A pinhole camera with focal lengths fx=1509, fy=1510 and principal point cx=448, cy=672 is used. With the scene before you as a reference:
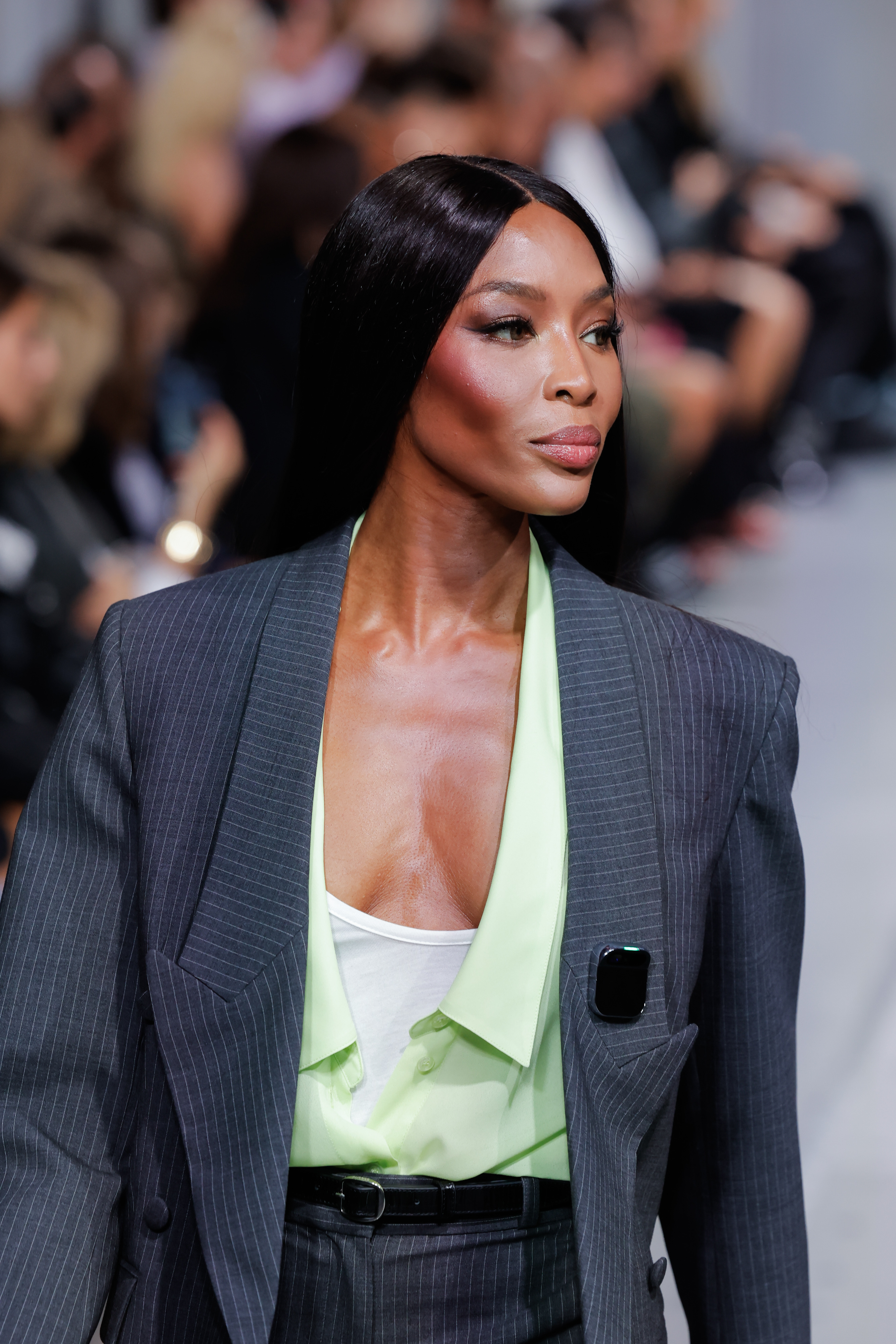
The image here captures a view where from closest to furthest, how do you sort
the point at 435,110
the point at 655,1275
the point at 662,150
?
the point at 655,1275
the point at 435,110
the point at 662,150

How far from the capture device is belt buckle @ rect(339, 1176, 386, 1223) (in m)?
1.16

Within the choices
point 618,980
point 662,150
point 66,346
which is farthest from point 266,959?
point 662,150

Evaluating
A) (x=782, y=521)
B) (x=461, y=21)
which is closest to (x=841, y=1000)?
(x=782, y=521)

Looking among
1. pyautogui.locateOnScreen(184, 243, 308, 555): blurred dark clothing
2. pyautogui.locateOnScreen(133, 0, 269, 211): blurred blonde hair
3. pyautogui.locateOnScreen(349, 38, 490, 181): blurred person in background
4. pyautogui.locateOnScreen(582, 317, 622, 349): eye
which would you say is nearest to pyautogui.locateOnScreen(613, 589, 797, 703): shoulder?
pyautogui.locateOnScreen(582, 317, 622, 349): eye

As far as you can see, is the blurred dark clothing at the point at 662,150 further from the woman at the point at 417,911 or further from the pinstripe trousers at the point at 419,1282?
the pinstripe trousers at the point at 419,1282

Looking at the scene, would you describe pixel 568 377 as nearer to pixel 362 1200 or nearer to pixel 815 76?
pixel 362 1200

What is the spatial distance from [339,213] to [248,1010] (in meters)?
3.03

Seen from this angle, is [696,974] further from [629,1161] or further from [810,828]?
[810,828]

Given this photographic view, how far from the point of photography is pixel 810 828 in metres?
3.05

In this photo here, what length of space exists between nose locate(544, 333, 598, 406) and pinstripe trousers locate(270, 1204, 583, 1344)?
65 centimetres

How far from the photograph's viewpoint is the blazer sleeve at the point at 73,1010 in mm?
1147

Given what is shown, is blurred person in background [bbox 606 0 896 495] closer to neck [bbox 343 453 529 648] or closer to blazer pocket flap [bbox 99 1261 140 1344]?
neck [bbox 343 453 529 648]

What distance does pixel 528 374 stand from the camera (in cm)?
117

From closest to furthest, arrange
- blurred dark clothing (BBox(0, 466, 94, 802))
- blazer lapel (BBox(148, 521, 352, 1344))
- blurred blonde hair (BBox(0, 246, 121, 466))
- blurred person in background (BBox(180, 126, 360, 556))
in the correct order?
blazer lapel (BBox(148, 521, 352, 1344)) → blurred dark clothing (BBox(0, 466, 94, 802)) → blurred blonde hair (BBox(0, 246, 121, 466)) → blurred person in background (BBox(180, 126, 360, 556))
